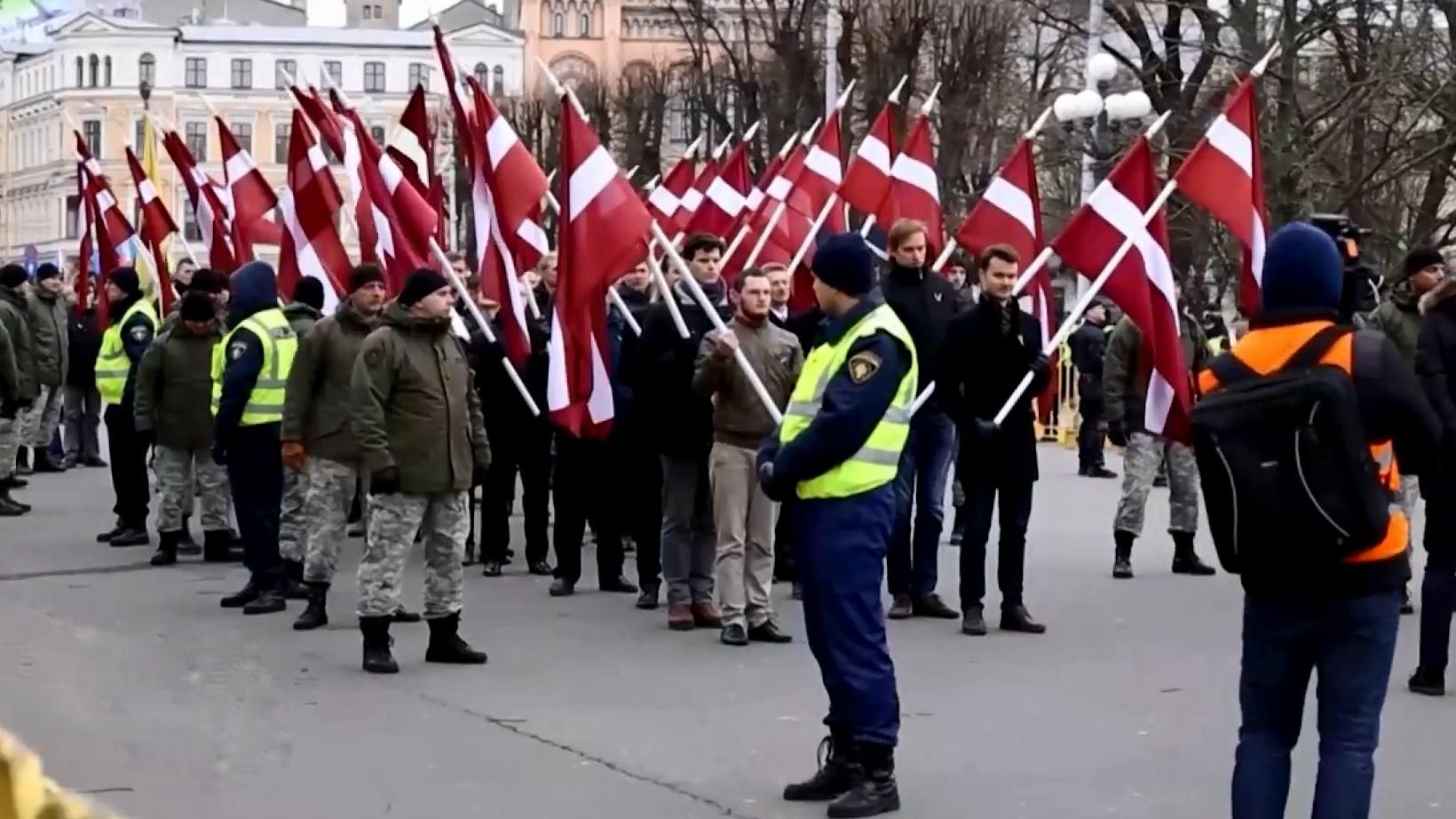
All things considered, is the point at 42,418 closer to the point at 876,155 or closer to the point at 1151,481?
the point at 876,155

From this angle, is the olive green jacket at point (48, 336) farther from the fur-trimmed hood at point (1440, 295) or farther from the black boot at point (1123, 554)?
the fur-trimmed hood at point (1440, 295)

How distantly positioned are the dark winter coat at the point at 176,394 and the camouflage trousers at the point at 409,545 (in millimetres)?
4134

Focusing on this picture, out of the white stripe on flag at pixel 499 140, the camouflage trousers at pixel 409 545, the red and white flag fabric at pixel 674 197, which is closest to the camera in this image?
the camouflage trousers at pixel 409 545

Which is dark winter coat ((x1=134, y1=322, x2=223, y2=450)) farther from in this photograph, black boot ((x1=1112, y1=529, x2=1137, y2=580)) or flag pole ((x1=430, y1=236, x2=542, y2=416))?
black boot ((x1=1112, y1=529, x2=1137, y2=580))

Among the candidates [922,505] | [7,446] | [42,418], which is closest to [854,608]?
[922,505]

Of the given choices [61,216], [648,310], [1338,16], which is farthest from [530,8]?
[648,310]

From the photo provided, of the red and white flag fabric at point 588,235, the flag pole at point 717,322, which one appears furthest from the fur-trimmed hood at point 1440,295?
the red and white flag fabric at point 588,235

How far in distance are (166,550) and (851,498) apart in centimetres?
795

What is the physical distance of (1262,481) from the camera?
5.64m

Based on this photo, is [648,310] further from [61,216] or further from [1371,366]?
[61,216]

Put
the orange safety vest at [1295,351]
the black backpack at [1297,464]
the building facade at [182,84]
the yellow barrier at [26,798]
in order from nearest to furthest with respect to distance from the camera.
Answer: the yellow barrier at [26,798] < the black backpack at [1297,464] < the orange safety vest at [1295,351] < the building facade at [182,84]

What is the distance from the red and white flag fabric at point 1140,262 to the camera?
11195 millimetres

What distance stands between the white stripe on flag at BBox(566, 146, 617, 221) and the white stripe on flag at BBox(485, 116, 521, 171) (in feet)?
3.71

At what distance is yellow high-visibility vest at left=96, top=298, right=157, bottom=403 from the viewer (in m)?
A: 15.8
